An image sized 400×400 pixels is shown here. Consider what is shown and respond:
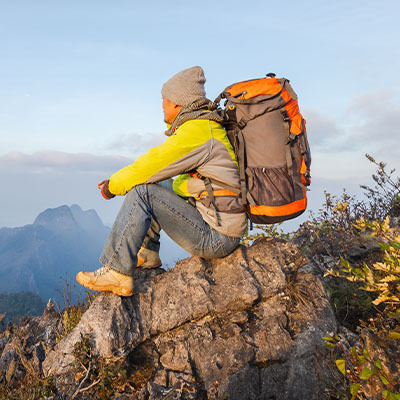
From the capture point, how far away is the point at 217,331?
4.34 m

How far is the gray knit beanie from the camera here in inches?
177

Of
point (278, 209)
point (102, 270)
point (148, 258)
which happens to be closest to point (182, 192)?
point (148, 258)

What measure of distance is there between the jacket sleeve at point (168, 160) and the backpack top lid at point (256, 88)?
72 centimetres

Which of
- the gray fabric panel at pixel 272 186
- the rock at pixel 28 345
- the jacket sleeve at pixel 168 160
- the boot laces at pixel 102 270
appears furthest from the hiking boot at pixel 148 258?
the gray fabric panel at pixel 272 186

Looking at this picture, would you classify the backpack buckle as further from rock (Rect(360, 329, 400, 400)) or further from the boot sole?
rock (Rect(360, 329, 400, 400))

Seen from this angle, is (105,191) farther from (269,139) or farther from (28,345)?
(28,345)

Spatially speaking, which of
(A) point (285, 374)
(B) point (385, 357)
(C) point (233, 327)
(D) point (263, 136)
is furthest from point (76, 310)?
(B) point (385, 357)

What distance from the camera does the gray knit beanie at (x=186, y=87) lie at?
4.50 metres

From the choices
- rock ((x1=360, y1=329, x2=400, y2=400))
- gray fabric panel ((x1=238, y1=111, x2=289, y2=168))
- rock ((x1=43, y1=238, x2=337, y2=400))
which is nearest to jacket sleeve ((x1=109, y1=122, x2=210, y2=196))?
gray fabric panel ((x1=238, y1=111, x2=289, y2=168))

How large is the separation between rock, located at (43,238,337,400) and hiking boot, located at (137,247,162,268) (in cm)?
16

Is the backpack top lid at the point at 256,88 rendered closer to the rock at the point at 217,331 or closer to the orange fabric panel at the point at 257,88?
the orange fabric panel at the point at 257,88

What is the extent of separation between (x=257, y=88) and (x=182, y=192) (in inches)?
62.6

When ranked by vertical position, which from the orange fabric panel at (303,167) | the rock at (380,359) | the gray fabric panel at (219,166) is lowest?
the rock at (380,359)

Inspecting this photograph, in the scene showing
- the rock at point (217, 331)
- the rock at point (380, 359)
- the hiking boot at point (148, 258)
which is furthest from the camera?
the hiking boot at point (148, 258)
